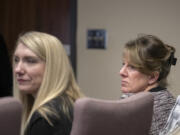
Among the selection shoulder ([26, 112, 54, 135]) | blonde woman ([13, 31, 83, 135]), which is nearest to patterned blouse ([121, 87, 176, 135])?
blonde woman ([13, 31, 83, 135])

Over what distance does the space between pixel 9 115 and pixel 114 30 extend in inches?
99.5

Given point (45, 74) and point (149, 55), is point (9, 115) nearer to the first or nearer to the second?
point (45, 74)

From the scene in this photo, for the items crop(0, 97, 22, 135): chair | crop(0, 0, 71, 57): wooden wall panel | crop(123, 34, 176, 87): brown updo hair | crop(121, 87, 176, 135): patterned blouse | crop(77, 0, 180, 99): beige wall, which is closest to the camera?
crop(0, 97, 22, 135): chair

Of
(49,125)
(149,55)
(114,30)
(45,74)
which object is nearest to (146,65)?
(149,55)

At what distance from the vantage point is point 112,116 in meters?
0.97

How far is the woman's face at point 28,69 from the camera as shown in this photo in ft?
5.07

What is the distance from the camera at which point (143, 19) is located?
320 cm

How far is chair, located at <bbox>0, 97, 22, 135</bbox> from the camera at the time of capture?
0.82 m

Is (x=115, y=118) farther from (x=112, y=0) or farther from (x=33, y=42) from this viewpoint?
(x=112, y=0)

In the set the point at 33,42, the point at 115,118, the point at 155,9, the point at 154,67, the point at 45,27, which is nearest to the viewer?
the point at 115,118

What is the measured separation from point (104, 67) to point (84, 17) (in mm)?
486

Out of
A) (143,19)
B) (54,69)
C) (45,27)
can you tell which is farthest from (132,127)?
(45,27)

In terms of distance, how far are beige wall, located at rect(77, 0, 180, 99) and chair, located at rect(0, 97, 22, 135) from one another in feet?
7.82

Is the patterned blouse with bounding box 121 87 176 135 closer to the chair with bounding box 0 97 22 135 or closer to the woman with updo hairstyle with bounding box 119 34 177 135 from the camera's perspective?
the woman with updo hairstyle with bounding box 119 34 177 135
